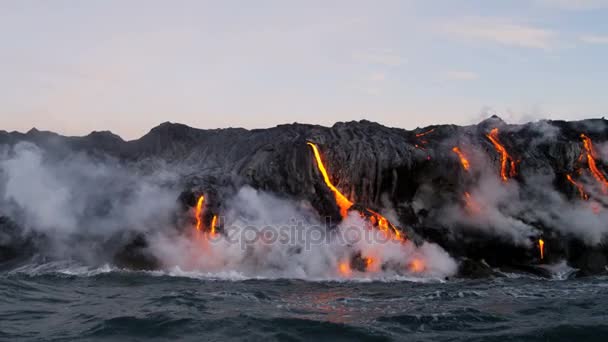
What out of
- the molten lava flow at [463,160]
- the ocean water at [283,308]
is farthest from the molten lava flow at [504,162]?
the ocean water at [283,308]

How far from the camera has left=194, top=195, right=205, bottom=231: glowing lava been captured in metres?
27.7

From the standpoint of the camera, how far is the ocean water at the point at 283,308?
1515 cm

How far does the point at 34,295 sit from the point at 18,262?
8134 millimetres

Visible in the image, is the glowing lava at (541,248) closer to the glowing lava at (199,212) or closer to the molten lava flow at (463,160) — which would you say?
the molten lava flow at (463,160)

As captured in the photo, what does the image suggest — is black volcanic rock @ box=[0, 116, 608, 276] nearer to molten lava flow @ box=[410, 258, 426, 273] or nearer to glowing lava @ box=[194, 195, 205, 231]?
glowing lava @ box=[194, 195, 205, 231]

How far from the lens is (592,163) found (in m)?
34.7

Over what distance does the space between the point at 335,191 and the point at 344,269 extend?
207 inches

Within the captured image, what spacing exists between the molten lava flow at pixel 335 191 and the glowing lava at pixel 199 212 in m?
6.42

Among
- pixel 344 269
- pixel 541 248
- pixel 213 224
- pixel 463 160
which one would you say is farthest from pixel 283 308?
pixel 463 160

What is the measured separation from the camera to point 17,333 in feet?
48.7

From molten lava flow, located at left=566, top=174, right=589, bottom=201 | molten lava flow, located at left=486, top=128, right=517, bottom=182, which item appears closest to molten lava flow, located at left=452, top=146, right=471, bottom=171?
molten lava flow, located at left=486, top=128, right=517, bottom=182

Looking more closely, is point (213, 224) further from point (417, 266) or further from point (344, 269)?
point (417, 266)

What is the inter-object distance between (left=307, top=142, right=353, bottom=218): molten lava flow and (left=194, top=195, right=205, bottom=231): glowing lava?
6.42 m

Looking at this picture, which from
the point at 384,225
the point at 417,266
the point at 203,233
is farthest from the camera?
the point at 384,225
